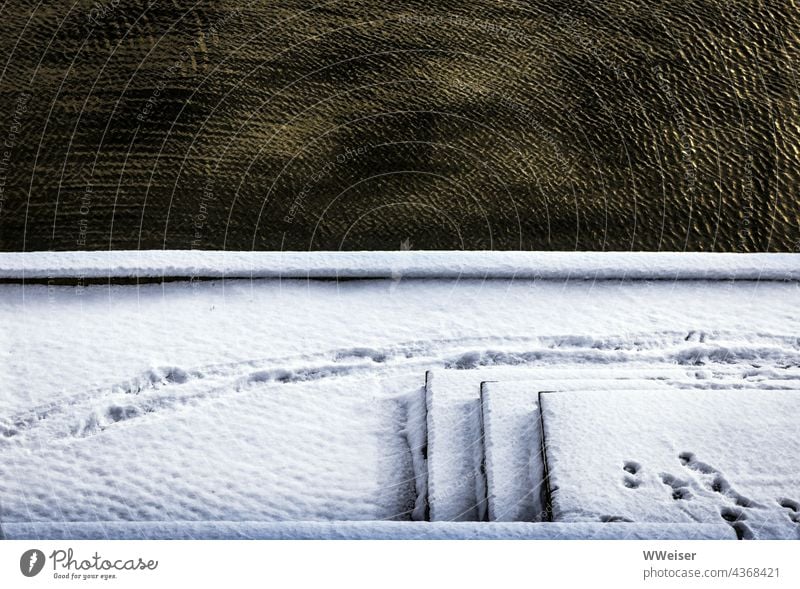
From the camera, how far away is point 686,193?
2.43m

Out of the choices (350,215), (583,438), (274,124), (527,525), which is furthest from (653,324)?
(274,124)

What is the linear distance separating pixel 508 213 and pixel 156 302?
3.16ft

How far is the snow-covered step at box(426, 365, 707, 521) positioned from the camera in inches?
59.5

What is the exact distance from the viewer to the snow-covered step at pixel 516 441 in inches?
58.2

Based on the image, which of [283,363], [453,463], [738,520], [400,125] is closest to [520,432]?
[453,463]

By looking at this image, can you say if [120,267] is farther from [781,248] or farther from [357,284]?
[781,248]

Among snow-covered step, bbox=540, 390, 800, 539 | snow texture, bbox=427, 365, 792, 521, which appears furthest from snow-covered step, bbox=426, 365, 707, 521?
snow-covered step, bbox=540, 390, 800, 539

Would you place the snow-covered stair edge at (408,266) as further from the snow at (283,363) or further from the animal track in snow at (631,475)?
the animal track in snow at (631,475)

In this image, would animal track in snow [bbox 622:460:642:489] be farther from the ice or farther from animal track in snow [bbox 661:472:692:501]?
the ice

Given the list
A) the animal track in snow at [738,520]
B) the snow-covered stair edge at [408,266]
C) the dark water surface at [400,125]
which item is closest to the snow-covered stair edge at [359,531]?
the animal track in snow at [738,520]

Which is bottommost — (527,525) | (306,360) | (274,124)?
(527,525)

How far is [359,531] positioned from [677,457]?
537 mm

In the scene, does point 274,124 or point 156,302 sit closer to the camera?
point 156,302

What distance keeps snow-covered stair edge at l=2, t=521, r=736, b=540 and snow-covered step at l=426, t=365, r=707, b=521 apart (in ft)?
0.21
